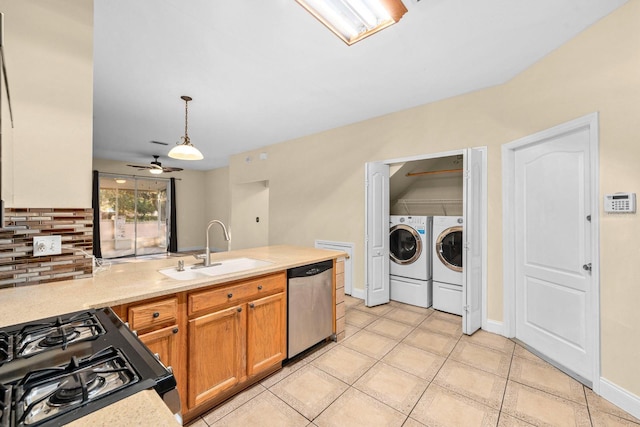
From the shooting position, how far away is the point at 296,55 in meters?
2.36

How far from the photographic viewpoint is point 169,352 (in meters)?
1.51

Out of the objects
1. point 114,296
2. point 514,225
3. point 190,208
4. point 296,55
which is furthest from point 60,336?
point 190,208

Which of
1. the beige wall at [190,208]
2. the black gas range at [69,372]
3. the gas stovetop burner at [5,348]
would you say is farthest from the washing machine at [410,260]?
the beige wall at [190,208]

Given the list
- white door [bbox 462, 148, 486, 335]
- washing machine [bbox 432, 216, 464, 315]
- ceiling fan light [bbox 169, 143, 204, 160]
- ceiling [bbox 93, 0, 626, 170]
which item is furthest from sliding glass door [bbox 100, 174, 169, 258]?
white door [bbox 462, 148, 486, 335]

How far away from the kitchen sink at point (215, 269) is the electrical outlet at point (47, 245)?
21.7 inches

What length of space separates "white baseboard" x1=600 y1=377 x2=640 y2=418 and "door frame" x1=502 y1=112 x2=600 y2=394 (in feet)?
0.14

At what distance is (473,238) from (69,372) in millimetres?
3092

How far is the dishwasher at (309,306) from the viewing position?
2.18m

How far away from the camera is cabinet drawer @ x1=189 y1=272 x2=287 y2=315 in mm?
1618

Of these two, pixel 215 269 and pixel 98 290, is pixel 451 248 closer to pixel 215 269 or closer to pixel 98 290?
pixel 215 269

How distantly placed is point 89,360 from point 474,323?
3135 mm

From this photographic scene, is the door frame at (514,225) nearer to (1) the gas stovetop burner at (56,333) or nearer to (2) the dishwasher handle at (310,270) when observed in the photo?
(2) the dishwasher handle at (310,270)

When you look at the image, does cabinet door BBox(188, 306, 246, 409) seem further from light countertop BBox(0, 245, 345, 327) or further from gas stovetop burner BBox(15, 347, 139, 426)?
gas stovetop burner BBox(15, 347, 139, 426)

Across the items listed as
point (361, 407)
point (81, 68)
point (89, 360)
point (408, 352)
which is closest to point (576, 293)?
point (408, 352)
